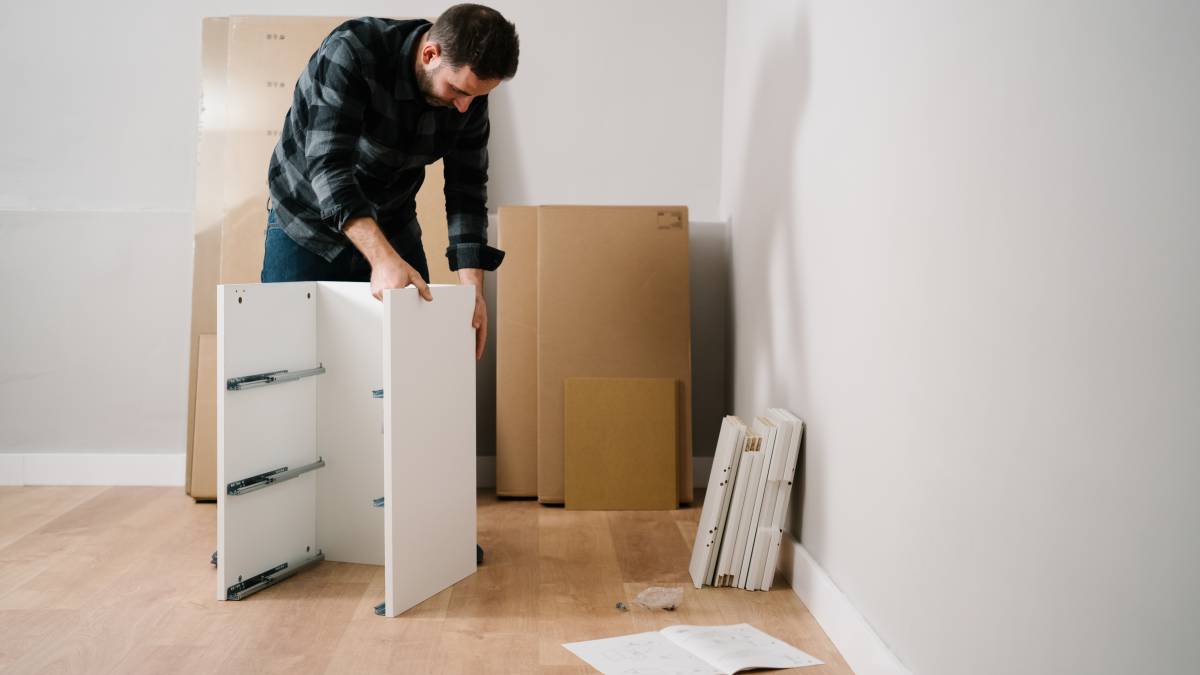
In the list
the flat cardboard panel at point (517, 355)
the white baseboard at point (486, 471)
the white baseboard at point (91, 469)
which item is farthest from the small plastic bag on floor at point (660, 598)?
the white baseboard at point (91, 469)

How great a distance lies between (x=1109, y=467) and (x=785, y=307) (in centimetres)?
154

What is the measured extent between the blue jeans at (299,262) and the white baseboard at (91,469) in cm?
137

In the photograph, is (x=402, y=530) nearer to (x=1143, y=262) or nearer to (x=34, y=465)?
(x=1143, y=262)

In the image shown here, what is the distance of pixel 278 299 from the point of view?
2.33 metres

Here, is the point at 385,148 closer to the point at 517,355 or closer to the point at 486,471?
the point at 517,355

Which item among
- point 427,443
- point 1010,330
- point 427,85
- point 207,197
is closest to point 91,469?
point 207,197

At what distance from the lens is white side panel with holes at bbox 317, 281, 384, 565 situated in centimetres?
244

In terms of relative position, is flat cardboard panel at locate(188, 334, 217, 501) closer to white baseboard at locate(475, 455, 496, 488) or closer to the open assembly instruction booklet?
white baseboard at locate(475, 455, 496, 488)

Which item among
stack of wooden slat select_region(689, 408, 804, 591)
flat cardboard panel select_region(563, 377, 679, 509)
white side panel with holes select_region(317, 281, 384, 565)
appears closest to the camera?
stack of wooden slat select_region(689, 408, 804, 591)

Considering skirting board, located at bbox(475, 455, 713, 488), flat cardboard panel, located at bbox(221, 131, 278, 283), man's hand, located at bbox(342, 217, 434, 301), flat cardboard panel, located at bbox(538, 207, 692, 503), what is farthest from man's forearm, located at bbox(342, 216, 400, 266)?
skirting board, located at bbox(475, 455, 713, 488)

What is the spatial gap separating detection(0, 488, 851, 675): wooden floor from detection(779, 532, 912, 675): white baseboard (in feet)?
0.10

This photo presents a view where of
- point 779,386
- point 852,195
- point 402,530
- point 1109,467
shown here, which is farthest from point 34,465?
point 1109,467

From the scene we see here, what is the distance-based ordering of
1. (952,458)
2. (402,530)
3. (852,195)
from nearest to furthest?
(952,458) < (852,195) < (402,530)

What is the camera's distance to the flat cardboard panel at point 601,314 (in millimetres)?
3270
